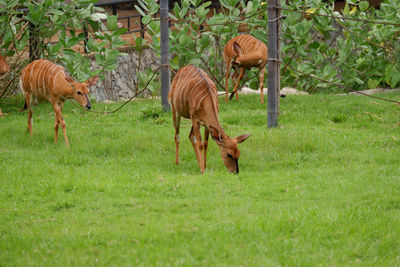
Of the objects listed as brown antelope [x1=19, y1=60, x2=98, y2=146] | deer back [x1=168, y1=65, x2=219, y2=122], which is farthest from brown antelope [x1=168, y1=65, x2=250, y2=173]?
brown antelope [x1=19, y1=60, x2=98, y2=146]

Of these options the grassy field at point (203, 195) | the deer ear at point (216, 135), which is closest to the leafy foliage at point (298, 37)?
the grassy field at point (203, 195)

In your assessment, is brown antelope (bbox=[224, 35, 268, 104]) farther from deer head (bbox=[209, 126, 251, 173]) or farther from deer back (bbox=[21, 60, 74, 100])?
deer head (bbox=[209, 126, 251, 173])

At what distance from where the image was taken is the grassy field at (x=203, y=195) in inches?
195

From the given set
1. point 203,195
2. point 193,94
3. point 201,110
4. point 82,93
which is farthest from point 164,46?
point 203,195

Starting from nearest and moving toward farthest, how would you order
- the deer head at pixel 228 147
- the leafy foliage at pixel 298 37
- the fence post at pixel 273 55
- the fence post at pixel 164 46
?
the deer head at pixel 228 147
the fence post at pixel 273 55
the fence post at pixel 164 46
the leafy foliage at pixel 298 37

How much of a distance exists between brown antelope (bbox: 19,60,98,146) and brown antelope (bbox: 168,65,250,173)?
79.9 inches

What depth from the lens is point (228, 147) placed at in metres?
7.15

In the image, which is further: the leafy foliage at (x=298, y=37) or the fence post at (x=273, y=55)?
the leafy foliage at (x=298, y=37)

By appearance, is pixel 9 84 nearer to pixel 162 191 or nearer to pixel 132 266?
pixel 162 191

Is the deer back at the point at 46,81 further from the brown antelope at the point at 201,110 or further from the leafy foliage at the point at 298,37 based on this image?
the leafy foliage at the point at 298,37

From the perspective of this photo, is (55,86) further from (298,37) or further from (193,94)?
(298,37)

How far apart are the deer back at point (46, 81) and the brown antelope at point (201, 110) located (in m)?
2.27

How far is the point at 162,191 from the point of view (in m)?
6.56

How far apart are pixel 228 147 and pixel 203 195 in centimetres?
95
